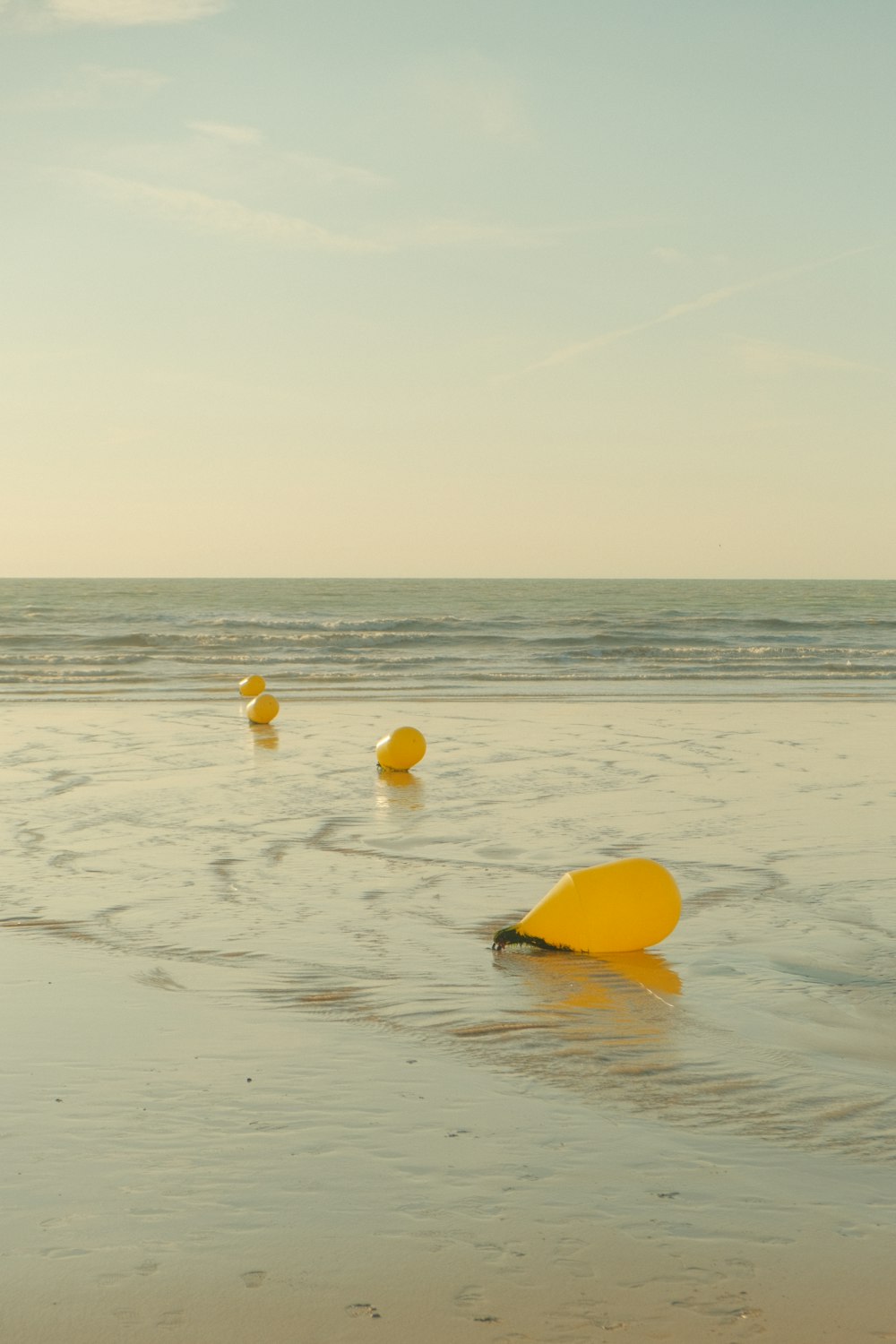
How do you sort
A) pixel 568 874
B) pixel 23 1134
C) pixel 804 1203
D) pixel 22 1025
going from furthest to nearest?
1. pixel 568 874
2. pixel 22 1025
3. pixel 23 1134
4. pixel 804 1203

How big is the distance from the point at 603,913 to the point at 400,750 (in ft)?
19.3

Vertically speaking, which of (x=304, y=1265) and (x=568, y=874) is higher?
(x=568, y=874)

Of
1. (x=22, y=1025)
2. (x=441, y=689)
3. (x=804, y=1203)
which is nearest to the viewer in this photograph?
(x=804, y=1203)

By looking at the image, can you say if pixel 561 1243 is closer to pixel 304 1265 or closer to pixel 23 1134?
pixel 304 1265

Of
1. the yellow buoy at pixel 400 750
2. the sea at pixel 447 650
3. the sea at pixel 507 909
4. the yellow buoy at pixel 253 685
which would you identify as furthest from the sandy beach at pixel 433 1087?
the sea at pixel 447 650

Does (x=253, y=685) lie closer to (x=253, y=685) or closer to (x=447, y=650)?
(x=253, y=685)

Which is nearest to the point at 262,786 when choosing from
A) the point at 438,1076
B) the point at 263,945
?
the point at 263,945

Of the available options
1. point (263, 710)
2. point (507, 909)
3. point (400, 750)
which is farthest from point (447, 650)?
point (507, 909)

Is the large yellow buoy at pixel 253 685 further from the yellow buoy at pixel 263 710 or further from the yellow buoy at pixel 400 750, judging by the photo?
the yellow buoy at pixel 400 750

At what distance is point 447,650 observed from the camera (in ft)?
115

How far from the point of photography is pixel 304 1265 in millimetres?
3322

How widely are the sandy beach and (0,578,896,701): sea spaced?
42.0 ft

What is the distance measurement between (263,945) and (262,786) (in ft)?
16.4

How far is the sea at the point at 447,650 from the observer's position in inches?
922
